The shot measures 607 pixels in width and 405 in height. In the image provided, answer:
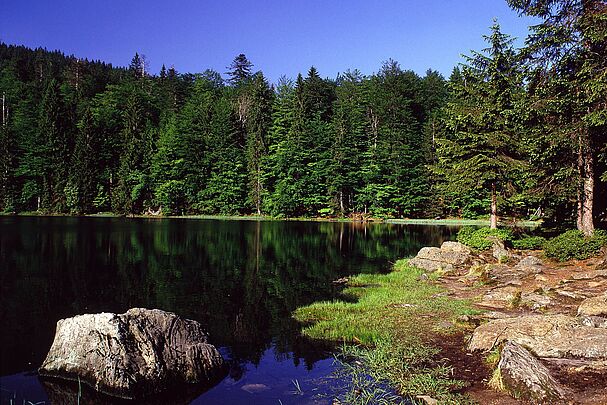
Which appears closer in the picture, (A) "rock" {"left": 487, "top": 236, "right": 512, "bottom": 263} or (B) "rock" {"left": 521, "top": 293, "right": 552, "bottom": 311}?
(B) "rock" {"left": 521, "top": 293, "right": 552, "bottom": 311}

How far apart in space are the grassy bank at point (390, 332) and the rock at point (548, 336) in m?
1.15

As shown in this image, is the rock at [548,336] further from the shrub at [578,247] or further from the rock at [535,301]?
the shrub at [578,247]

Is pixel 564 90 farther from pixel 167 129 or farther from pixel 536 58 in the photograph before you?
pixel 167 129

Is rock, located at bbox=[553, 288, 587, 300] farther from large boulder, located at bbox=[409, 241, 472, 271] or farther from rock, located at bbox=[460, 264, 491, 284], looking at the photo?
large boulder, located at bbox=[409, 241, 472, 271]

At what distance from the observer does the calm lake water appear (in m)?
8.69

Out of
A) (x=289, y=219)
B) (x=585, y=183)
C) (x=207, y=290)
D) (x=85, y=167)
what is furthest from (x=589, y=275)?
(x=85, y=167)

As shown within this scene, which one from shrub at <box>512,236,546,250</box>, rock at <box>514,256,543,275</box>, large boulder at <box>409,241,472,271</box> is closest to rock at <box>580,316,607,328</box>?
rock at <box>514,256,543,275</box>

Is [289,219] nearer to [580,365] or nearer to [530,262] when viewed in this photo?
[530,262]

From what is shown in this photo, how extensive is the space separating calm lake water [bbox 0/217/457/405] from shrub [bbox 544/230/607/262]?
7.41 metres

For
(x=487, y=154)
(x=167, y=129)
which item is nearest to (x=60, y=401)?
(x=487, y=154)

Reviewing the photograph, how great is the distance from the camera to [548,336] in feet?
27.5

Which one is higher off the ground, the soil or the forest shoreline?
the forest shoreline

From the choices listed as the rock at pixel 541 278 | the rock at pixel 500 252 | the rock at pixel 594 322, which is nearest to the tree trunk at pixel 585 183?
the rock at pixel 500 252

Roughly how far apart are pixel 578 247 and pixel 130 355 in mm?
17414
